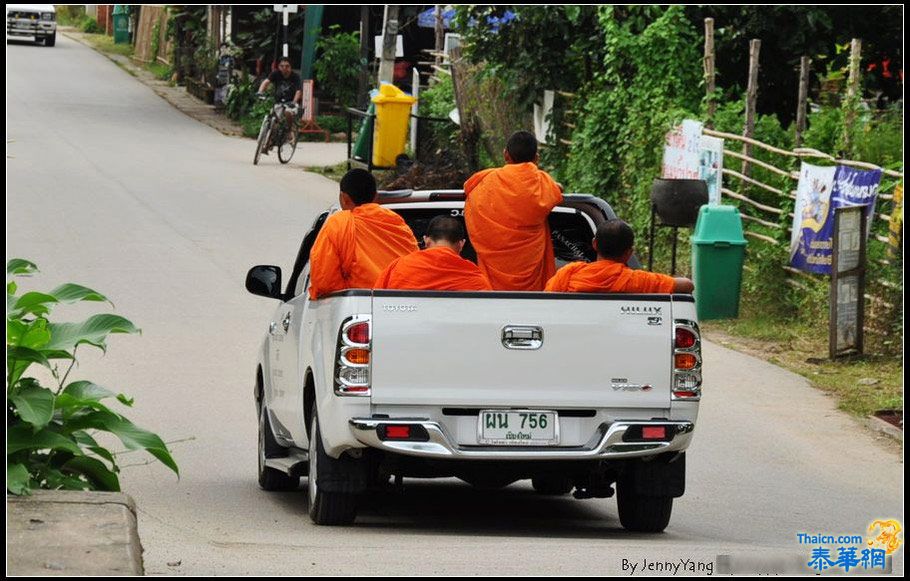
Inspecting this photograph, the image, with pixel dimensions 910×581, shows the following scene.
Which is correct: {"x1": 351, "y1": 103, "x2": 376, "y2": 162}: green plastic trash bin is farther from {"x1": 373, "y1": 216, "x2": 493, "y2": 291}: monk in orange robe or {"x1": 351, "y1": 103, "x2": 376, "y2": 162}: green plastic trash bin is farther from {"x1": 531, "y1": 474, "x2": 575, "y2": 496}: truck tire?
{"x1": 373, "y1": 216, "x2": 493, "y2": 291}: monk in orange robe

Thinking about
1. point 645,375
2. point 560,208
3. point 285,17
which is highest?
point 285,17

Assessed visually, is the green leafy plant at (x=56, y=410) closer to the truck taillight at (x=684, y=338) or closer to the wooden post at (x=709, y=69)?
the truck taillight at (x=684, y=338)

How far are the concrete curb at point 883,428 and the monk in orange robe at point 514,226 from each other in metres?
3.46

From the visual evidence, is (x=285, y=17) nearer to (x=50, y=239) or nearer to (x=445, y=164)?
(x=445, y=164)

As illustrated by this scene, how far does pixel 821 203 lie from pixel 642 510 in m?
7.79

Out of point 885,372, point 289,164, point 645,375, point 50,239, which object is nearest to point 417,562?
point 645,375

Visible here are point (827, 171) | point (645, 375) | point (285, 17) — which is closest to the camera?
point (645, 375)

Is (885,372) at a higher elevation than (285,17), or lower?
lower

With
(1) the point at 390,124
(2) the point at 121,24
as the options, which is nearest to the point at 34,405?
(1) the point at 390,124

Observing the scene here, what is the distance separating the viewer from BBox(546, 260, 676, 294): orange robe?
8.17 metres

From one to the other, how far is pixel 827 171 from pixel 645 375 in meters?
8.21

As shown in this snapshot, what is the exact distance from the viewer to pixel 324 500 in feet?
26.9

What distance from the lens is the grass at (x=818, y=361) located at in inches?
522

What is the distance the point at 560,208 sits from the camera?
32.9 feet
